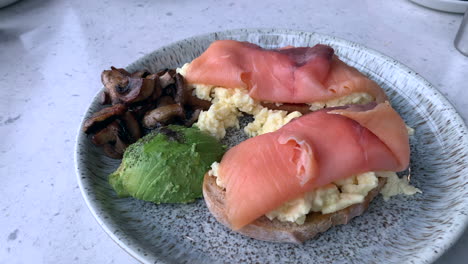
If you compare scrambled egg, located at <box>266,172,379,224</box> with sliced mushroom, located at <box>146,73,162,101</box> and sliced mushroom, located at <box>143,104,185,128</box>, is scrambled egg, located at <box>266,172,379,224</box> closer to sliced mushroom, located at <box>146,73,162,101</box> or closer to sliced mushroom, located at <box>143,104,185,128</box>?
sliced mushroom, located at <box>143,104,185,128</box>

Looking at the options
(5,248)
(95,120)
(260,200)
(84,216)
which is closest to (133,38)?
(95,120)

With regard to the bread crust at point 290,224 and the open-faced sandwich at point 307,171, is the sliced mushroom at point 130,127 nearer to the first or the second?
the open-faced sandwich at point 307,171

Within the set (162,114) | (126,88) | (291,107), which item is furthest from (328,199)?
(126,88)

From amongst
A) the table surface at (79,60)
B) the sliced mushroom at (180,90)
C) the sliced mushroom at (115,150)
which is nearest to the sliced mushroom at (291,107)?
the sliced mushroom at (180,90)

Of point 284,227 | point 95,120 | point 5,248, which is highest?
point 95,120

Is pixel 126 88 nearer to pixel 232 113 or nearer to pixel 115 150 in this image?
pixel 115 150

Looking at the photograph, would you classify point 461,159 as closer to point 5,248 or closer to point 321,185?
point 321,185
